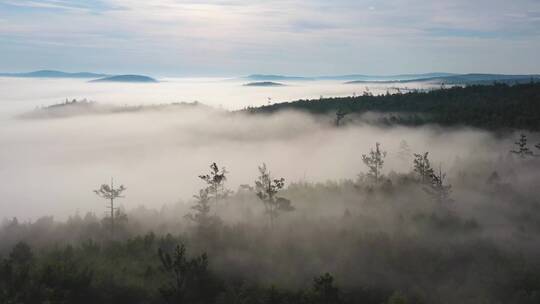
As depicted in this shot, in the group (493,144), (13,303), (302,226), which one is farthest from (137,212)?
(493,144)

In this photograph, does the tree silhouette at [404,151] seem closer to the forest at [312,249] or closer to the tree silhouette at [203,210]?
the forest at [312,249]

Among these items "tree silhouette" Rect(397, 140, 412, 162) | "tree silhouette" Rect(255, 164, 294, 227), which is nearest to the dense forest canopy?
"tree silhouette" Rect(255, 164, 294, 227)

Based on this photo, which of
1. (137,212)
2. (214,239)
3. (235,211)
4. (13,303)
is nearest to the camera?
(13,303)

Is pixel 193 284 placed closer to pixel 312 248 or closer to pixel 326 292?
pixel 326 292

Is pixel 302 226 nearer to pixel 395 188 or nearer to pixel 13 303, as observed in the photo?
pixel 395 188

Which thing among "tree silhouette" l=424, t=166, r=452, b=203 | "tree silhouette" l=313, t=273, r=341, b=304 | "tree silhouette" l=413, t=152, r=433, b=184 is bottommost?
"tree silhouette" l=313, t=273, r=341, b=304

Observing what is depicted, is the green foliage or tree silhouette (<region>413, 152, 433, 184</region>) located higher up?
tree silhouette (<region>413, 152, 433, 184</region>)

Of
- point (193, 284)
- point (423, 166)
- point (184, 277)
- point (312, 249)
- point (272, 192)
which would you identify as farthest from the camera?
point (312, 249)

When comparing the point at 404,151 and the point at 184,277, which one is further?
the point at 404,151

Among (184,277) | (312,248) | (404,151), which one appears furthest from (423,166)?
(404,151)

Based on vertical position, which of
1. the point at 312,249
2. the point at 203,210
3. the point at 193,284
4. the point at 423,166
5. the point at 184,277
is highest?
the point at 423,166

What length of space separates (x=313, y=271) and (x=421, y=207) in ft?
143

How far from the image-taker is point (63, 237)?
12269 centimetres

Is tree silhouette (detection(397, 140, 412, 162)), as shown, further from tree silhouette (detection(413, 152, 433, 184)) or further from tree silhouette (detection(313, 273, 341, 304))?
tree silhouette (detection(313, 273, 341, 304))
